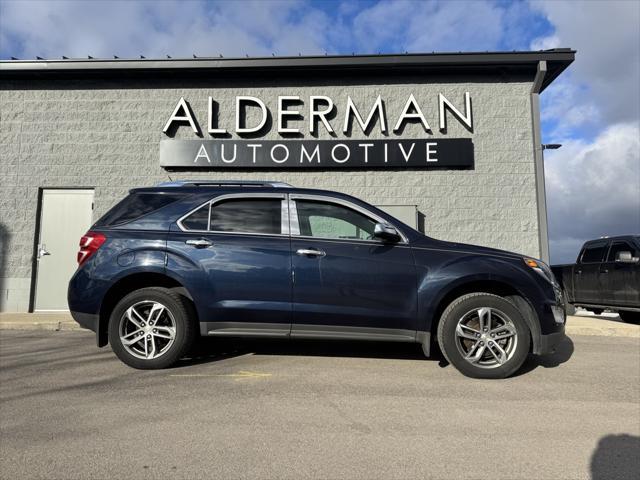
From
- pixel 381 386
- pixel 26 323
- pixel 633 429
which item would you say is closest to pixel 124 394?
pixel 381 386

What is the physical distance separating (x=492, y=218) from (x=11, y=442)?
888 cm

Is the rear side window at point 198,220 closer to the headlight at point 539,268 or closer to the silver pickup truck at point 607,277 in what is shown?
the headlight at point 539,268

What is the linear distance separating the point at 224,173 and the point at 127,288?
547 cm

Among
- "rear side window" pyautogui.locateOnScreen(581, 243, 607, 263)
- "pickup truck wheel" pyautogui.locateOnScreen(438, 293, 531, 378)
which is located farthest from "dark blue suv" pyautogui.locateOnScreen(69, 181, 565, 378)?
"rear side window" pyautogui.locateOnScreen(581, 243, 607, 263)

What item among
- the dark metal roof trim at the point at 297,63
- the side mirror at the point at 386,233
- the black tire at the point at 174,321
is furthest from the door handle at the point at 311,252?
the dark metal roof trim at the point at 297,63

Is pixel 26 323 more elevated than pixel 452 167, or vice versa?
pixel 452 167

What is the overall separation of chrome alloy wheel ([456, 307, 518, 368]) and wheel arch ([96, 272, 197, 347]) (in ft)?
9.12

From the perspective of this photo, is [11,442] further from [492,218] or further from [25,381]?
[492,218]

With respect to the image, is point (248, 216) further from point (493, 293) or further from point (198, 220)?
point (493, 293)

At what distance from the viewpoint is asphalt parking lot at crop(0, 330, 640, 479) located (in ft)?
7.85

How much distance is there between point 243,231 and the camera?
429 centimetres

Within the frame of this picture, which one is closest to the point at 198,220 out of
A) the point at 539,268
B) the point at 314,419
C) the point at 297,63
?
the point at 314,419

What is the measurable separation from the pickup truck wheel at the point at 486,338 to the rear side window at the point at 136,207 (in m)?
3.24

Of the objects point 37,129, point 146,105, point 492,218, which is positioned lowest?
point 492,218
